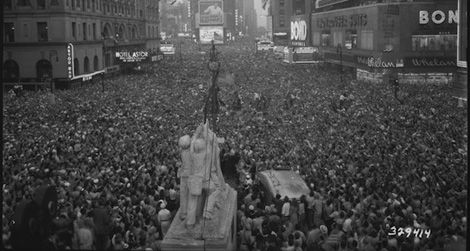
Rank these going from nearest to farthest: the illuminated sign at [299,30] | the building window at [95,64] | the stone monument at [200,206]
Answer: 1. the stone monument at [200,206]
2. the building window at [95,64]
3. the illuminated sign at [299,30]

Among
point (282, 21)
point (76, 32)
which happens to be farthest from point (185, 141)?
point (282, 21)

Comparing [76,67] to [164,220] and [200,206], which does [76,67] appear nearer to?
[164,220]

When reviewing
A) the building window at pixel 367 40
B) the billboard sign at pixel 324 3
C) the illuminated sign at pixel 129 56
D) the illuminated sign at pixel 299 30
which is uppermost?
the billboard sign at pixel 324 3

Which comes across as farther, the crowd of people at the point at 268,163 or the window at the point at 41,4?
the window at the point at 41,4

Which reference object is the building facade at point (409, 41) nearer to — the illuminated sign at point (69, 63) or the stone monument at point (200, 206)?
the illuminated sign at point (69, 63)

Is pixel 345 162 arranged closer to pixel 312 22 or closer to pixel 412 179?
pixel 412 179

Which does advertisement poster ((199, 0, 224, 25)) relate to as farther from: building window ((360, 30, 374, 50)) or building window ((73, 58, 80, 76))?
building window ((73, 58, 80, 76))

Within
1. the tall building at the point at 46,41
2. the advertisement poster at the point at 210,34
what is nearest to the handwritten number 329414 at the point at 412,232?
the tall building at the point at 46,41
